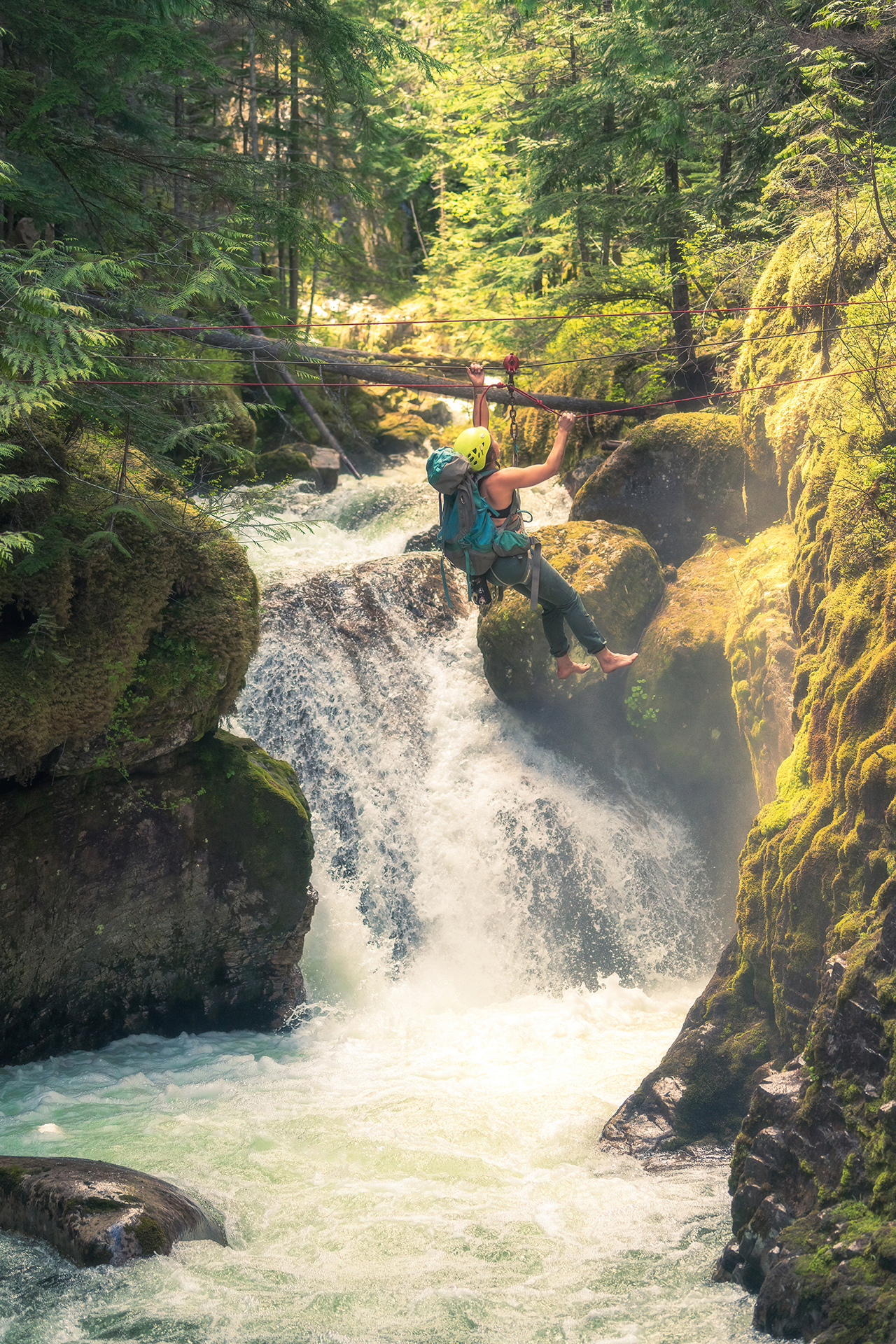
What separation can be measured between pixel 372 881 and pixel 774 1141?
6.37 meters

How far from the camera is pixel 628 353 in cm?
1158

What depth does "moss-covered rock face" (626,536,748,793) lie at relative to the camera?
1156 cm

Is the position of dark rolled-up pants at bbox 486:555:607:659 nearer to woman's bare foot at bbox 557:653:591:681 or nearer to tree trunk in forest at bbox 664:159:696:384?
woman's bare foot at bbox 557:653:591:681

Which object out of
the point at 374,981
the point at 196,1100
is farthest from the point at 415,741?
the point at 196,1100

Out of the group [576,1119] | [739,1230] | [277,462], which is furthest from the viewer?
[277,462]

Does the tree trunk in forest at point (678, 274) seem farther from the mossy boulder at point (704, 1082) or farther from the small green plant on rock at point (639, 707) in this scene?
the mossy boulder at point (704, 1082)

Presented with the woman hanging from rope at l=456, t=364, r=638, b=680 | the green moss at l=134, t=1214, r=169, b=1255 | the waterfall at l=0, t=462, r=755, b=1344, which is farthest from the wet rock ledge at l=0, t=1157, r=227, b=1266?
the woman hanging from rope at l=456, t=364, r=638, b=680

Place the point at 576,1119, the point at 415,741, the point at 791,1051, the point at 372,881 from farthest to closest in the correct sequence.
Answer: the point at 415,741 → the point at 372,881 → the point at 576,1119 → the point at 791,1051

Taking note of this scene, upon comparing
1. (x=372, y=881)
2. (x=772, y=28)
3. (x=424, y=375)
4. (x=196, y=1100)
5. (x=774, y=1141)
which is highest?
(x=772, y=28)

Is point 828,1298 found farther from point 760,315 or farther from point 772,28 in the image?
point 772,28

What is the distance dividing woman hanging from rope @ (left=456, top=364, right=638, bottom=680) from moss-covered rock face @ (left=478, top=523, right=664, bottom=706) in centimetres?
449

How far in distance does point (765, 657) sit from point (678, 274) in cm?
641

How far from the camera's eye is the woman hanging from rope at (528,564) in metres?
6.48

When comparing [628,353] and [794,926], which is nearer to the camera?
[794,926]
